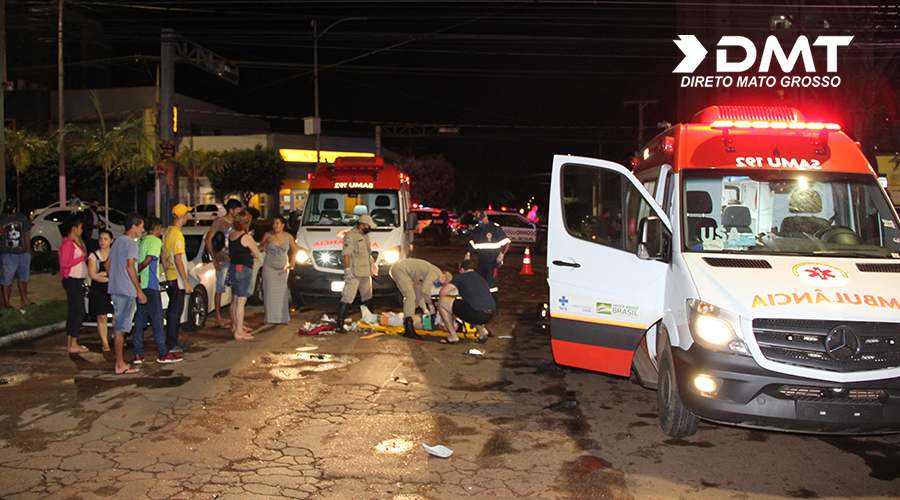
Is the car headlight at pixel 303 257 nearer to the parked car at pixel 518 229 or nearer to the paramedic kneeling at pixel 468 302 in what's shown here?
the paramedic kneeling at pixel 468 302

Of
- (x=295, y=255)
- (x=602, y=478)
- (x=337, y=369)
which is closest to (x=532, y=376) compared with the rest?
(x=337, y=369)

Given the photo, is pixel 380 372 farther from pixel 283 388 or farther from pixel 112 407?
pixel 112 407

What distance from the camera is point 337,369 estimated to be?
8.02 metres

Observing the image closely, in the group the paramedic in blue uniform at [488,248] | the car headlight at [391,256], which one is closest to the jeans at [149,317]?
the car headlight at [391,256]

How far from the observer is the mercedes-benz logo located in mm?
4715

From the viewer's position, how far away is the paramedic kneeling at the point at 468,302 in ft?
30.6

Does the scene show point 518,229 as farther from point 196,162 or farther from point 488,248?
point 196,162

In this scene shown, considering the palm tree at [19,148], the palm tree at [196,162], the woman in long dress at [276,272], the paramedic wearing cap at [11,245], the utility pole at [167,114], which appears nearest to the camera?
the woman in long dress at [276,272]

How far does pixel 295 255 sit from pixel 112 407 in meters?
5.14

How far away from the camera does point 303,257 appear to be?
11867mm

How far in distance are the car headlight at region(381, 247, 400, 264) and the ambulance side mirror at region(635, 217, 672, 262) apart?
22.6 ft

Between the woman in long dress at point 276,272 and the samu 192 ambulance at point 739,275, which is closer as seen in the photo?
the samu 192 ambulance at point 739,275

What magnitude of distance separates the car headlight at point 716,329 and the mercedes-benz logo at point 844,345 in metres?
0.54

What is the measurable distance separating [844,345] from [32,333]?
10.3 meters
